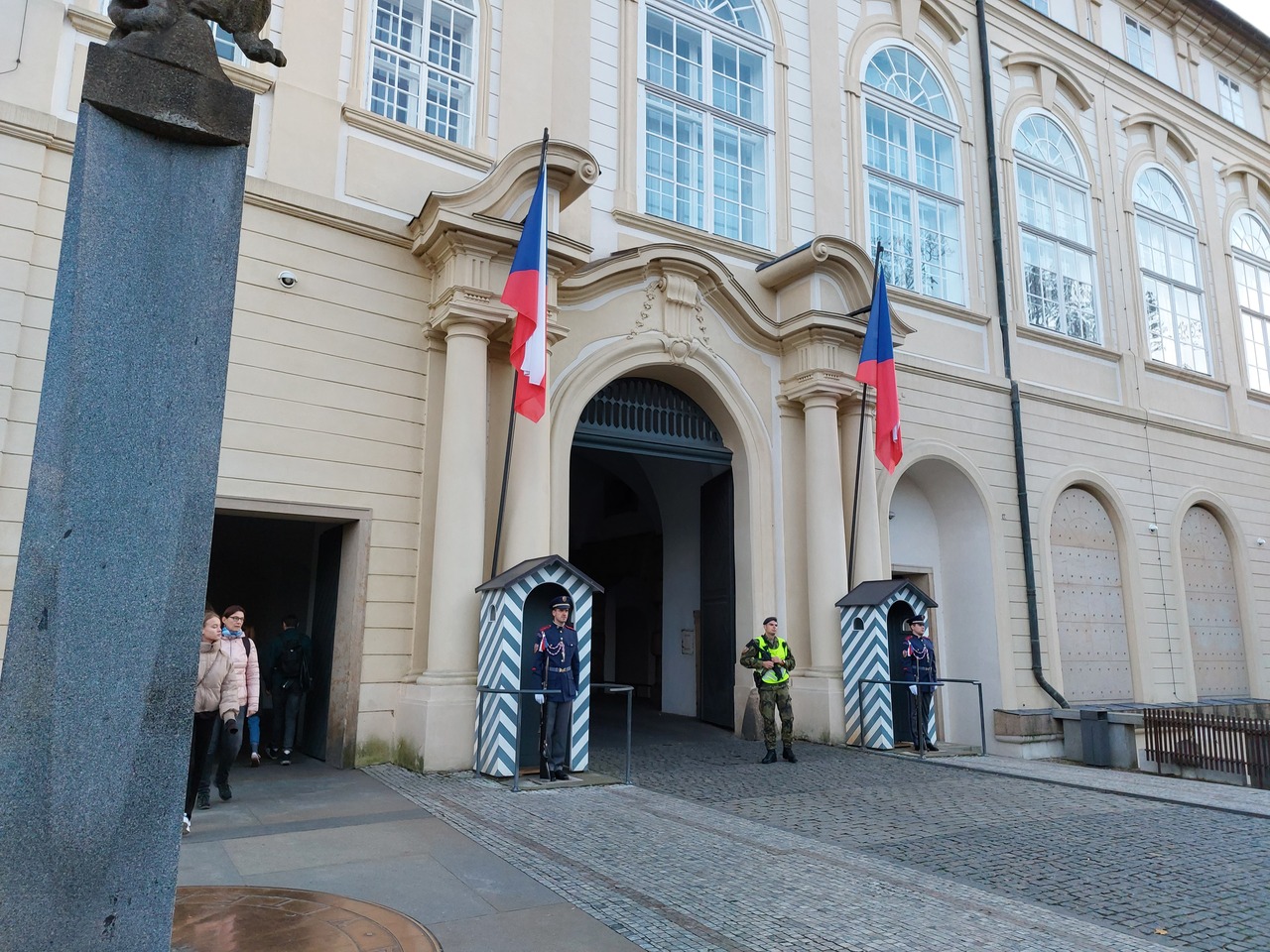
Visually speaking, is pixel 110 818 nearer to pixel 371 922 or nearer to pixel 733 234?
pixel 371 922

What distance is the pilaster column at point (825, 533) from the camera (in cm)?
1229

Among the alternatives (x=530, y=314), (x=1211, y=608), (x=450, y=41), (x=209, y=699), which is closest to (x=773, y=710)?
(x=530, y=314)

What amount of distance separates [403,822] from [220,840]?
1.23m

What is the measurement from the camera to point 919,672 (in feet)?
38.5

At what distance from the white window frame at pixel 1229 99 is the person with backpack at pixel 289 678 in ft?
76.2

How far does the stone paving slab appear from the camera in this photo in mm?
4520

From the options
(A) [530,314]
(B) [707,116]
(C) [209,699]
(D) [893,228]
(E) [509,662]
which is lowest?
(C) [209,699]

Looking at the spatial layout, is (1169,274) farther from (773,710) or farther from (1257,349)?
(773,710)

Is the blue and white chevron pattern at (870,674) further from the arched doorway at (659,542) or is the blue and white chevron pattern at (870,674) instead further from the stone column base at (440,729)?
the stone column base at (440,729)

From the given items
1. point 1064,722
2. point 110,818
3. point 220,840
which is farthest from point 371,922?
point 1064,722

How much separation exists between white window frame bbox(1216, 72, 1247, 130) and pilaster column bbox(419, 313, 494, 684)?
2063 centimetres

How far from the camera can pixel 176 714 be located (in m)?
3.60

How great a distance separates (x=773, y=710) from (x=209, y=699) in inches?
244

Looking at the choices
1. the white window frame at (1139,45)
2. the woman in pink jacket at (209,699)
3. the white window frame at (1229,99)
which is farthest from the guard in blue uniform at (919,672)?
the white window frame at (1229,99)
